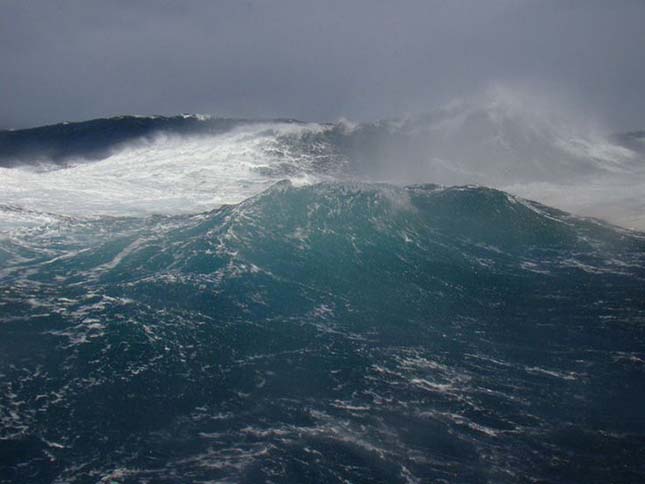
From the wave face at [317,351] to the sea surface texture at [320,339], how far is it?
11 cm

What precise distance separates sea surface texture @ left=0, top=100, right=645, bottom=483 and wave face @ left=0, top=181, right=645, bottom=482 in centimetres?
11

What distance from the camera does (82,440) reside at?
728 inches

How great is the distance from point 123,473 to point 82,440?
2750mm

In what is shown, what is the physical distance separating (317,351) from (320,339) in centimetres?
143

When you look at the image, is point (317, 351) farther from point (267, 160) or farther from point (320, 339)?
point (267, 160)

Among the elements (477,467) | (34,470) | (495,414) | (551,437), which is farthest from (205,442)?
(551,437)

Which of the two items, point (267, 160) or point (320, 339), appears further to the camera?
point (267, 160)

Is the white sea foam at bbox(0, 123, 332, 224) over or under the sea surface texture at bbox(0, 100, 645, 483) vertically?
over

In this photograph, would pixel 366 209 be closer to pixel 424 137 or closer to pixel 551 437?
pixel 551 437

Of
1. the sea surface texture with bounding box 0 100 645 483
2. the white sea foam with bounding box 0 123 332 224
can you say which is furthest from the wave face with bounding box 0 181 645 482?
the white sea foam with bounding box 0 123 332 224

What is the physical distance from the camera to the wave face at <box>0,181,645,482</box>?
59.4 ft

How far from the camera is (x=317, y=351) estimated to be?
2614cm

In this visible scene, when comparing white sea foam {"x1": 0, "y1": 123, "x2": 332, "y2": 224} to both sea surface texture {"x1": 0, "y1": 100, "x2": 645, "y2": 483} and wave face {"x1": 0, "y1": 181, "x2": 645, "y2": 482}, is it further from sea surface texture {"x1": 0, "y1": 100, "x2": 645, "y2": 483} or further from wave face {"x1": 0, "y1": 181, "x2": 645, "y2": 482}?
wave face {"x1": 0, "y1": 181, "x2": 645, "y2": 482}

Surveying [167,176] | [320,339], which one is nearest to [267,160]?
[167,176]
